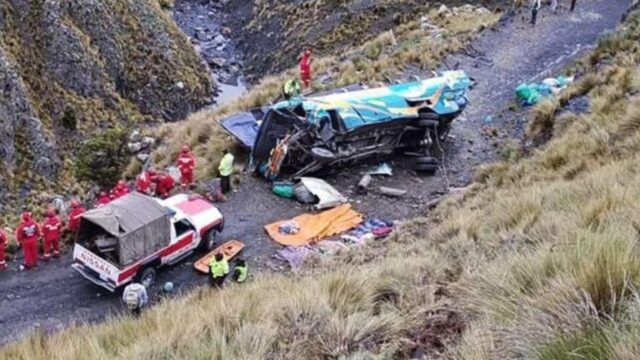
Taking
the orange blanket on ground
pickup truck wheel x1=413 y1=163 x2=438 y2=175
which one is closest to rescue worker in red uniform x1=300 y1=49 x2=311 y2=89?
pickup truck wheel x1=413 y1=163 x2=438 y2=175

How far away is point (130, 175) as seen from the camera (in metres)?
22.2

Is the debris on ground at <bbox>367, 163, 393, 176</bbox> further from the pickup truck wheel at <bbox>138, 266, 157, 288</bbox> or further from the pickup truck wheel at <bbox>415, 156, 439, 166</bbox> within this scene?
the pickup truck wheel at <bbox>138, 266, 157, 288</bbox>

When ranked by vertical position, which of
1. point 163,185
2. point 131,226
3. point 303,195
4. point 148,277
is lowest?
point 303,195

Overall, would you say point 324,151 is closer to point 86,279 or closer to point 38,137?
point 86,279

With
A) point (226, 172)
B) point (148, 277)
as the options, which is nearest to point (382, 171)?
point (226, 172)

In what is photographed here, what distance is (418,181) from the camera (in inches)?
728

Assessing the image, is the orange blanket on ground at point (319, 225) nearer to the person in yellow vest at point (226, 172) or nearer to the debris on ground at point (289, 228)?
the debris on ground at point (289, 228)

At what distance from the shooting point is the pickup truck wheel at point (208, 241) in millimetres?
15016

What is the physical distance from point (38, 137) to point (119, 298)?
21230 mm

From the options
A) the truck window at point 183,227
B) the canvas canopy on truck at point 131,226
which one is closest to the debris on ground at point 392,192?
the truck window at point 183,227

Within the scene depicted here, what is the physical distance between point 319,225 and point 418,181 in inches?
139

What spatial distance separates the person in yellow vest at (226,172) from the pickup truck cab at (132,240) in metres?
2.43

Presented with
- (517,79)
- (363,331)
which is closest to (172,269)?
(363,331)

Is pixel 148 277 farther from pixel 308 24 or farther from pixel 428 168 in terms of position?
pixel 308 24
